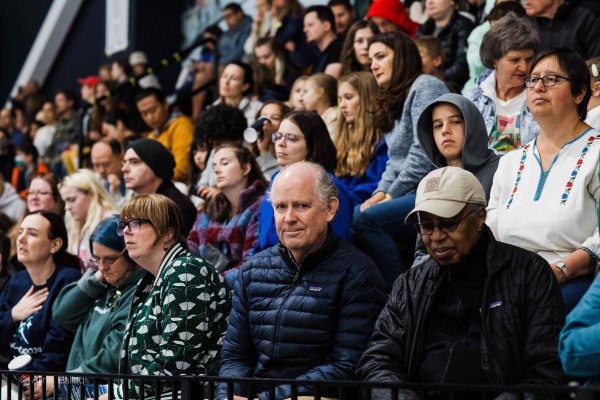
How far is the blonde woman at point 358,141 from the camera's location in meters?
6.47

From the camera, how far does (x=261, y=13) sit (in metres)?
11.2

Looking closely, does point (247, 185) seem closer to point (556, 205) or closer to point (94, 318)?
point (94, 318)

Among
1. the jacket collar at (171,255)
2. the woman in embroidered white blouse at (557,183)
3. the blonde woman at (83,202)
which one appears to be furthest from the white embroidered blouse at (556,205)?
the blonde woman at (83,202)

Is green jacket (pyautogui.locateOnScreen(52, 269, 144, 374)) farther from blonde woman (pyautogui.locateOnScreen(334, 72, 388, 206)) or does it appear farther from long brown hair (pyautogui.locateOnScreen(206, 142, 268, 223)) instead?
blonde woman (pyautogui.locateOnScreen(334, 72, 388, 206))

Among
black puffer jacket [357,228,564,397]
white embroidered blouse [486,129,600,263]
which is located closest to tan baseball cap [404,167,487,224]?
black puffer jacket [357,228,564,397]

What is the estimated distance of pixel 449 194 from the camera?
163 inches

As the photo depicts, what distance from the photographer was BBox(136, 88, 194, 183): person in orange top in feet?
31.3

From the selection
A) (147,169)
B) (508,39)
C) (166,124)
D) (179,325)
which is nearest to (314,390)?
(179,325)

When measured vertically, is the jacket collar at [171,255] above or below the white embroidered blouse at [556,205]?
below

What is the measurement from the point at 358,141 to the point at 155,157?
4.39 ft

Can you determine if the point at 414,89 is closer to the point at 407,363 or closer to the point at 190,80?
the point at 407,363

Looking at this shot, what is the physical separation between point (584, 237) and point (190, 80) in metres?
8.14

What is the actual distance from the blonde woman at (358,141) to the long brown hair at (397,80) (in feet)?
0.60

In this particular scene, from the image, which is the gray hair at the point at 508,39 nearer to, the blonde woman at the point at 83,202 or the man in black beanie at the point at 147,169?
the man in black beanie at the point at 147,169
